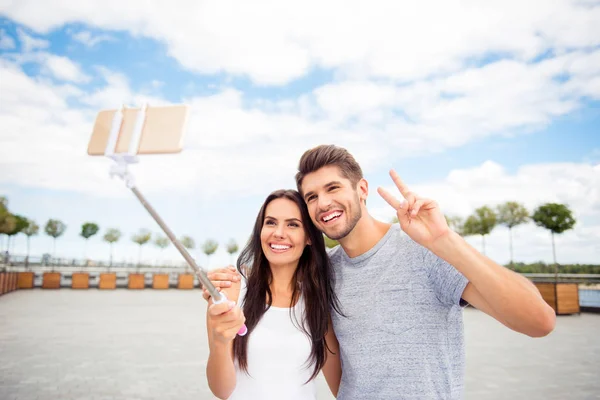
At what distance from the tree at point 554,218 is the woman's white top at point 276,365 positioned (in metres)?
18.9

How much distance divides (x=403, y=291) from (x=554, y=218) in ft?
62.7

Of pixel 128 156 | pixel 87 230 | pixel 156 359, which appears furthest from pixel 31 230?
pixel 128 156

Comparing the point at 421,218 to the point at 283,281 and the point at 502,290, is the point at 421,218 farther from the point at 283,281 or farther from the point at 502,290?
the point at 283,281

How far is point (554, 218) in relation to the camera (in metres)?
18.1

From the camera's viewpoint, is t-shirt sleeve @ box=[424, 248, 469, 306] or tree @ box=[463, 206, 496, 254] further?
tree @ box=[463, 206, 496, 254]

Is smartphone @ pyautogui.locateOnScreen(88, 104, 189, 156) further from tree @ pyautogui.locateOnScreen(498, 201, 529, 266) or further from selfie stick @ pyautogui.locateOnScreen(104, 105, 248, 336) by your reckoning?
tree @ pyautogui.locateOnScreen(498, 201, 529, 266)

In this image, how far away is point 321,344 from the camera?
8.46 feet

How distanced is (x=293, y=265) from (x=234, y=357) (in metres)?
0.73

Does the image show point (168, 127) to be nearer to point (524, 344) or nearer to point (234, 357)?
point (234, 357)

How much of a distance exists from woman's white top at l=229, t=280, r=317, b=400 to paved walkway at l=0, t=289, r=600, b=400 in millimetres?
3834

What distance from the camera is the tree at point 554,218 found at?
18000mm

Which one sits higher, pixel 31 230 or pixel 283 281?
pixel 31 230

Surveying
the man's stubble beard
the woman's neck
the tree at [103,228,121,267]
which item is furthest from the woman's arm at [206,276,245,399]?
the tree at [103,228,121,267]

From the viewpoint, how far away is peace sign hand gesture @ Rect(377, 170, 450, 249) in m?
1.92
